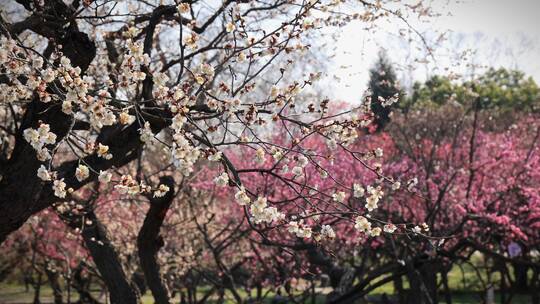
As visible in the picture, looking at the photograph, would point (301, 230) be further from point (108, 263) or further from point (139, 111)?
point (108, 263)

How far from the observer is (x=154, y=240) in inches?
229

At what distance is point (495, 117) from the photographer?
80.8 ft

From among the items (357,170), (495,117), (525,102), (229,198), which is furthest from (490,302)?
(525,102)

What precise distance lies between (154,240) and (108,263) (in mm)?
801

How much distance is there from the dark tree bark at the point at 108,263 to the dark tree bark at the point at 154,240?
336 mm

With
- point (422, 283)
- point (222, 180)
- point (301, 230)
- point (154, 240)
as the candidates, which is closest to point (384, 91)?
point (422, 283)

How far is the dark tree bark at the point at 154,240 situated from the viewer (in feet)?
18.2

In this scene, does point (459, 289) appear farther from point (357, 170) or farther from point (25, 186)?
point (25, 186)

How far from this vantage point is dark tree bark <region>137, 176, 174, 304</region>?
5.55 m

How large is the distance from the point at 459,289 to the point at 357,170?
7657 millimetres

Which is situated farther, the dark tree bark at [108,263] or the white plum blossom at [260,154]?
the dark tree bark at [108,263]

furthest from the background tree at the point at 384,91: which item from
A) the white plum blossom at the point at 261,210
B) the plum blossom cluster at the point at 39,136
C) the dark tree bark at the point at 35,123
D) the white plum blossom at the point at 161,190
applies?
the dark tree bark at the point at 35,123

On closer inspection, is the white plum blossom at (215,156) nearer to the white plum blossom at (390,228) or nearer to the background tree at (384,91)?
the white plum blossom at (390,228)

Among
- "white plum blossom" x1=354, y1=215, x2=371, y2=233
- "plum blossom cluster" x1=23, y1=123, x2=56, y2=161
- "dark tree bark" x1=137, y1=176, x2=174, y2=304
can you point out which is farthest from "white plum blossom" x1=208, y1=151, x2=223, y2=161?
"dark tree bark" x1=137, y1=176, x2=174, y2=304
